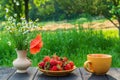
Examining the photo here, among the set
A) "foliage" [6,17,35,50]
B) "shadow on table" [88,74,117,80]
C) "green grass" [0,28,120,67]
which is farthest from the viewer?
"green grass" [0,28,120,67]

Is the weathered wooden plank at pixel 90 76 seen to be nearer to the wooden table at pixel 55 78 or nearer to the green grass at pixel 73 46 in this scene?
the wooden table at pixel 55 78

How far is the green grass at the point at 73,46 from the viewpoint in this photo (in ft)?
13.2

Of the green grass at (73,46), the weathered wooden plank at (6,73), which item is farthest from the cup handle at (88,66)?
the green grass at (73,46)

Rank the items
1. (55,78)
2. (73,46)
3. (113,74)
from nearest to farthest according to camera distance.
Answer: (55,78), (113,74), (73,46)

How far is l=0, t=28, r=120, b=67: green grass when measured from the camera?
4036 millimetres

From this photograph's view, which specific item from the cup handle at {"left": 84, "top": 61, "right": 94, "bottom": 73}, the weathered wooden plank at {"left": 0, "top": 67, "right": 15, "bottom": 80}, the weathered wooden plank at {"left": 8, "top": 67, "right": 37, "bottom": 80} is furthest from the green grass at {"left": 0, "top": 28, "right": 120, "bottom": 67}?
the cup handle at {"left": 84, "top": 61, "right": 94, "bottom": 73}

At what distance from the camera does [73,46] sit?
4336 mm

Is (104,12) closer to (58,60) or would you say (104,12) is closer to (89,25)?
(89,25)

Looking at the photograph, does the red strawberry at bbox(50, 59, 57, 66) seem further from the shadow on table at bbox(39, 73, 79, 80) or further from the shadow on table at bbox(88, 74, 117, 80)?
the shadow on table at bbox(88, 74, 117, 80)

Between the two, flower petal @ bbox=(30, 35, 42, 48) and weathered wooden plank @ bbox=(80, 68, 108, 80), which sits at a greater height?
flower petal @ bbox=(30, 35, 42, 48)

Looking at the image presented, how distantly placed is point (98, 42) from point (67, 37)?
46cm

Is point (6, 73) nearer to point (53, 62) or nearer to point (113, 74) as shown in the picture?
point (53, 62)

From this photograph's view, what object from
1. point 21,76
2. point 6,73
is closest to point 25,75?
point 21,76

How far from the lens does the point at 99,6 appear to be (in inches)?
245
